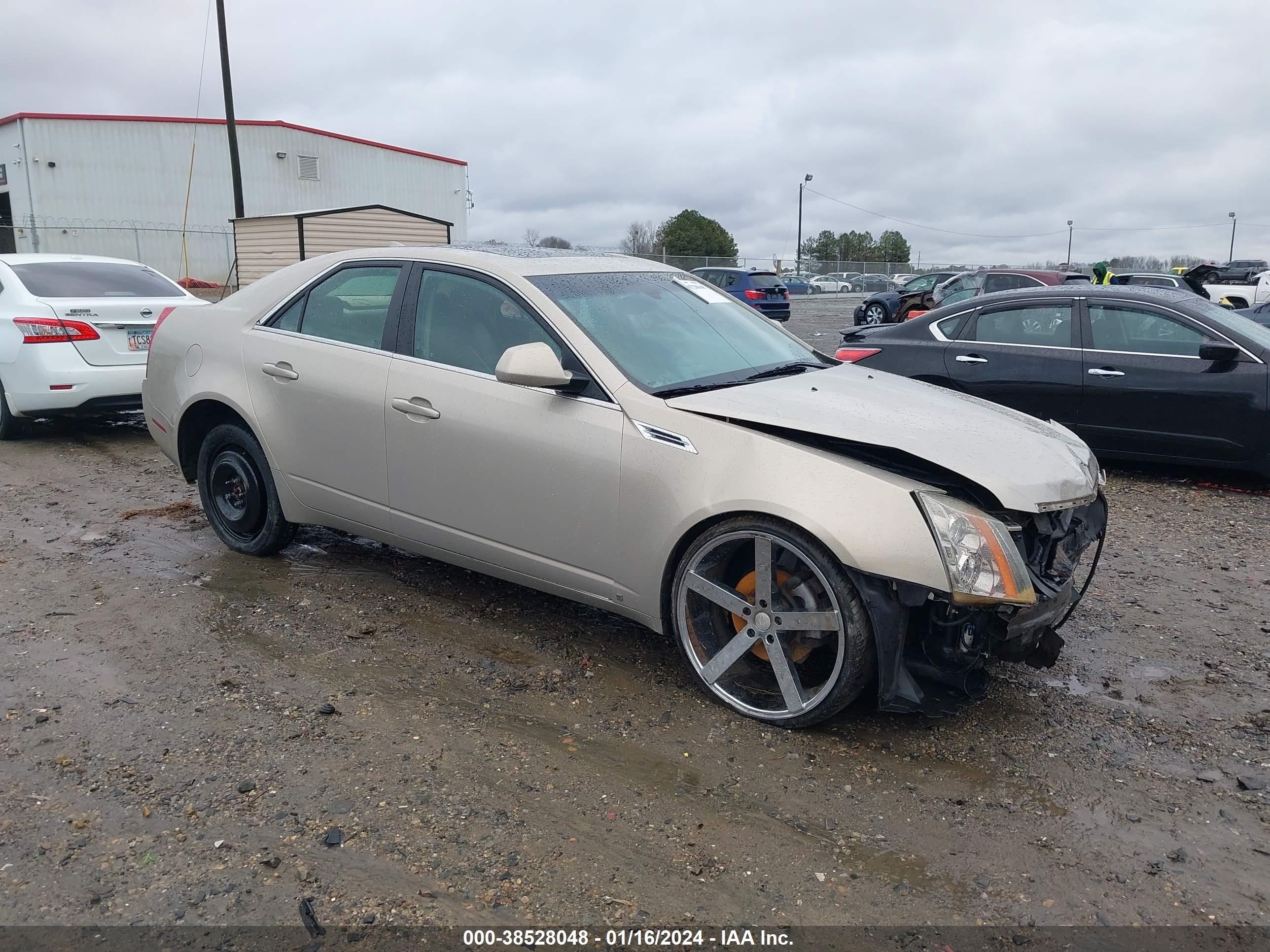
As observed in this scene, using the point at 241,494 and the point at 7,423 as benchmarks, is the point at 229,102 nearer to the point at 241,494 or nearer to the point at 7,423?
the point at 7,423

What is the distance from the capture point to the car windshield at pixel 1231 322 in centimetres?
705

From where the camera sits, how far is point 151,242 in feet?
116

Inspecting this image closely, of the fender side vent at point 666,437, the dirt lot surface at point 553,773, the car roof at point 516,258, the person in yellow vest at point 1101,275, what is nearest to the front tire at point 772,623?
the dirt lot surface at point 553,773

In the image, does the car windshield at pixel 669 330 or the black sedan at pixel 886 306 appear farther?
the black sedan at pixel 886 306

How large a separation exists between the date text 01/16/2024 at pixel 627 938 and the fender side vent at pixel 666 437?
64.4 inches

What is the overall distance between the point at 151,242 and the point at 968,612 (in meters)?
38.1

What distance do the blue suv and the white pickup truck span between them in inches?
394

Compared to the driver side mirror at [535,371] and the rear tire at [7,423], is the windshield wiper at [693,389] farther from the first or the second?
the rear tire at [7,423]

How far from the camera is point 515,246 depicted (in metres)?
5.11

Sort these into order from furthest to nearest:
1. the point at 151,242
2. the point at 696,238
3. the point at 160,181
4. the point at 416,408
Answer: the point at 696,238 → the point at 160,181 → the point at 151,242 → the point at 416,408

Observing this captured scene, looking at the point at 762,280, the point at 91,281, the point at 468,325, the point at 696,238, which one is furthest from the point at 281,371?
the point at 696,238

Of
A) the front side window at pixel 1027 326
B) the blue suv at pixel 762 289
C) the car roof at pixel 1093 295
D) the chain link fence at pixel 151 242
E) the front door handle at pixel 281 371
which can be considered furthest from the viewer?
the chain link fence at pixel 151 242

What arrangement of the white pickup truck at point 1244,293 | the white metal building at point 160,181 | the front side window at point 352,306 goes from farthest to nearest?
the white metal building at point 160,181 < the white pickup truck at point 1244,293 < the front side window at point 352,306

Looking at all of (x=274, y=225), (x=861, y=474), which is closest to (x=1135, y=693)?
(x=861, y=474)
